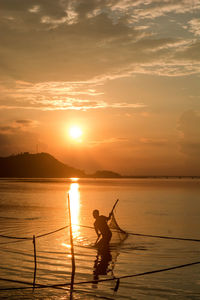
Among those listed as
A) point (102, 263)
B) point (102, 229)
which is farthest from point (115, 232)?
point (102, 263)

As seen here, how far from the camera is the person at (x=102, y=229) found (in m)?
16.3

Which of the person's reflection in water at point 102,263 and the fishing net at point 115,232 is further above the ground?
the fishing net at point 115,232

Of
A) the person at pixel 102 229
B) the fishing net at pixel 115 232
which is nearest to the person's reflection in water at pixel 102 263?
the person at pixel 102 229

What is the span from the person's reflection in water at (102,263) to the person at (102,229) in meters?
0.33

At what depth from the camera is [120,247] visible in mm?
17750

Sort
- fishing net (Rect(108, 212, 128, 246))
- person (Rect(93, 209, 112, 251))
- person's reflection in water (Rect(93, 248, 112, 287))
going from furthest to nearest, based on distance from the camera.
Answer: fishing net (Rect(108, 212, 128, 246))
person (Rect(93, 209, 112, 251))
person's reflection in water (Rect(93, 248, 112, 287))

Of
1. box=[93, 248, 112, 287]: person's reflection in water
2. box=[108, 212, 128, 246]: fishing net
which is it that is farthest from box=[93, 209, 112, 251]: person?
box=[108, 212, 128, 246]: fishing net

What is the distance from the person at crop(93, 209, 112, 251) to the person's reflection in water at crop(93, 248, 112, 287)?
33cm

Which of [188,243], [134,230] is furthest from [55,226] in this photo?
[188,243]

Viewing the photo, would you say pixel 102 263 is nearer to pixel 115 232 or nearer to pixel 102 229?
pixel 102 229

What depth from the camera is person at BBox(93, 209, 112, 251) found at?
1628cm

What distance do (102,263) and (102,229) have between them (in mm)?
2578

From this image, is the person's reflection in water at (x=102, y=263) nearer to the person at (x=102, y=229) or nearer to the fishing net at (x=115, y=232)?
the person at (x=102, y=229)

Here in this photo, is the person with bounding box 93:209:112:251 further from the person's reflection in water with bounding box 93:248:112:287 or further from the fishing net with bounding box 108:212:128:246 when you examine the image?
the fishing net with bounding box 108:212:128:246
